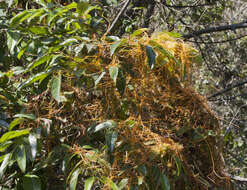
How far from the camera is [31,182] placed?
1029 mm

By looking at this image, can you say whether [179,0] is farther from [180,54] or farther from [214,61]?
[180,54]

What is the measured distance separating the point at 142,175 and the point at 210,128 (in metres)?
0.38

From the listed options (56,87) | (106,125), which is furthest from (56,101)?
(106,125)

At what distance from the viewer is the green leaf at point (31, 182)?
102 centimetres

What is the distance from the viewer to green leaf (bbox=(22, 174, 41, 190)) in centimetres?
102

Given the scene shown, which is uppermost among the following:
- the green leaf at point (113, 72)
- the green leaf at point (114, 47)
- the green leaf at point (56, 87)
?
the green leaf at point (114, 47)

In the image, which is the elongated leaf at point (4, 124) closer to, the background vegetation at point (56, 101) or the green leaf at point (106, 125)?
the background vegetation at point (56, 101)

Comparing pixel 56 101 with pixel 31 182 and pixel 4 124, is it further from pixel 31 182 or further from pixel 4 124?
pixel 31 182

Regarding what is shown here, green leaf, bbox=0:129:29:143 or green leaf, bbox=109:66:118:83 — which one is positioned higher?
green leaf, bbox=109:66:118:83

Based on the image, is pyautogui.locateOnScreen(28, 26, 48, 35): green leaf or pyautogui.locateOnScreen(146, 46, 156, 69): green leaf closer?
pyautogui.locateOnScreen(146, 46, 156, 69): green leaf

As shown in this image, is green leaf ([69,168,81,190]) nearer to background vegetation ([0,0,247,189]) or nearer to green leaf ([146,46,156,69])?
background vegetation ([0,0,247,189])

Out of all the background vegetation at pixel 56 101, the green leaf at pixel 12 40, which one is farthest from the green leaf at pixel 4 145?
the green leaf at pixel 12 40

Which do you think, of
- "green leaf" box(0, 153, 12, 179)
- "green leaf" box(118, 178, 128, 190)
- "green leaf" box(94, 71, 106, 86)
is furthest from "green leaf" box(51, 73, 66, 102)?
"green leaf" box(118, 178, 128, 190)

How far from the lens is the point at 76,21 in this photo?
4.08 ft
